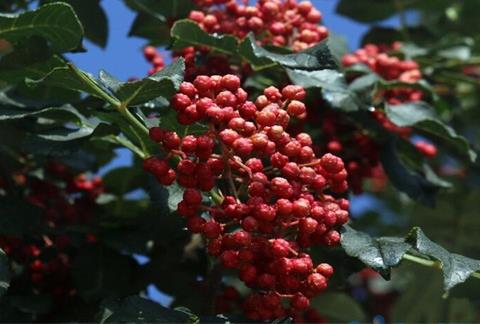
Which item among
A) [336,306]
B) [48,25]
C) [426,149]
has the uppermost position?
[48,25]

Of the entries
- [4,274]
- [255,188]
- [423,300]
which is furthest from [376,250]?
[423,300]

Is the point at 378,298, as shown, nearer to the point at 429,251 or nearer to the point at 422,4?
the point at 422,4

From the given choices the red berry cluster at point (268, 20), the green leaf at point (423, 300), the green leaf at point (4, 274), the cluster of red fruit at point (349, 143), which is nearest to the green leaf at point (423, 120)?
the cluster of red fruit at point (349, 143)

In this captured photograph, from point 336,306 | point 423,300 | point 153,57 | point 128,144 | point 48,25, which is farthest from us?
point 423,300

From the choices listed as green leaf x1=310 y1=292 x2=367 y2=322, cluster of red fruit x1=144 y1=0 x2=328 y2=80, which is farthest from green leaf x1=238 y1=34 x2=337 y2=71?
green leaf x1=310 y1=292 x2=367 y2=322

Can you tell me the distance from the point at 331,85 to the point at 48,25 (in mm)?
672

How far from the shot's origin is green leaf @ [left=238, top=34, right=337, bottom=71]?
6.46 ft

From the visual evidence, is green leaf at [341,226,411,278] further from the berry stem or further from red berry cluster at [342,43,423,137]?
red berry cluster at [342,43,423,137]

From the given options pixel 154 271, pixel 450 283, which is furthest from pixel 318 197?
pixel 154 271

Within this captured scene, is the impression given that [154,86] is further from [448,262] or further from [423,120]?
[423,120]

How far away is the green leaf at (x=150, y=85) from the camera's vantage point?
178 centimetres

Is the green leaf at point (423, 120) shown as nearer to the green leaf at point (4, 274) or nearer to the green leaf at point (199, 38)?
the green leaf at point (199, 38)

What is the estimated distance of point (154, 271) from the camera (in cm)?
244

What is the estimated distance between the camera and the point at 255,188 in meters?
1.76
